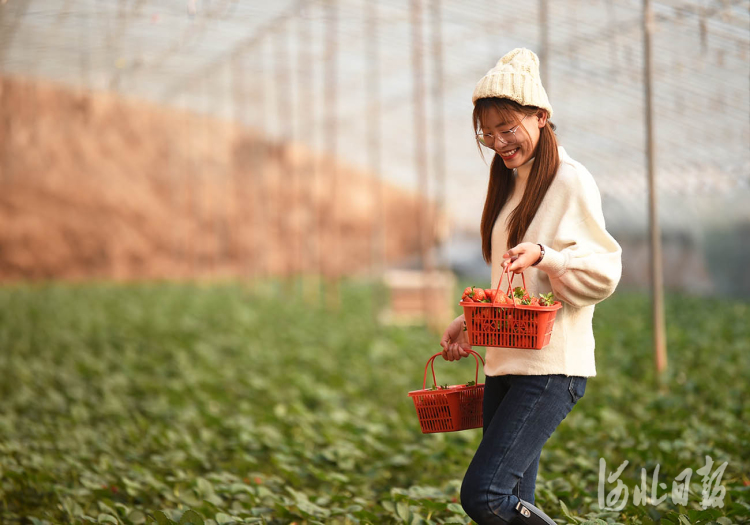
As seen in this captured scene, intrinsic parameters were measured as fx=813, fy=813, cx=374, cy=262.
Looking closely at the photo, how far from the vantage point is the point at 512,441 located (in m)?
2.28

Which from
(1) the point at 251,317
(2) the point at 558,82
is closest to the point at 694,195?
(2) the point at 558,82

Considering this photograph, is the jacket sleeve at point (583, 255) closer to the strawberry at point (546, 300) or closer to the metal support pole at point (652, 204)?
the strawberry at point (546, 300)

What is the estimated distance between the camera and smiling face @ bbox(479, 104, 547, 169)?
7.89 feet

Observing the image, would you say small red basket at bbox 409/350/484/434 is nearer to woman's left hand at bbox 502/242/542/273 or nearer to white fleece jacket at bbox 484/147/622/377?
white fleece jacket at bbox 484/147/622/377

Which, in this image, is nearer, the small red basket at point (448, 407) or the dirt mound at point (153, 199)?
the small red basket at point (448, 407)

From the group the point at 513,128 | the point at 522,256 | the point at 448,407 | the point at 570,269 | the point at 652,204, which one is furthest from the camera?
the point at 652,204

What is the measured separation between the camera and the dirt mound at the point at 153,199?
2302 cm

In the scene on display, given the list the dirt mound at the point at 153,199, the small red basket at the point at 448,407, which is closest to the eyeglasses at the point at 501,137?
the small red basket at the point at 448,407

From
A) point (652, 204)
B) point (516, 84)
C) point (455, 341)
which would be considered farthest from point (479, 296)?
point (652, 204)

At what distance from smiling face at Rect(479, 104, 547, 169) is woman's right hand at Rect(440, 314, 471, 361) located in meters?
0.55

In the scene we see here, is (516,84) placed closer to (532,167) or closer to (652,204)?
(532,167)

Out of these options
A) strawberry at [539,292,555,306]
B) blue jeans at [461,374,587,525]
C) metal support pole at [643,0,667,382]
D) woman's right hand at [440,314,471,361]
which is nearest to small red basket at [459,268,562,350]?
strawberry at [539,292,555,306]

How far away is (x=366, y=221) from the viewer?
96.0ft

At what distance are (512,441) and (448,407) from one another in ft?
1.22
